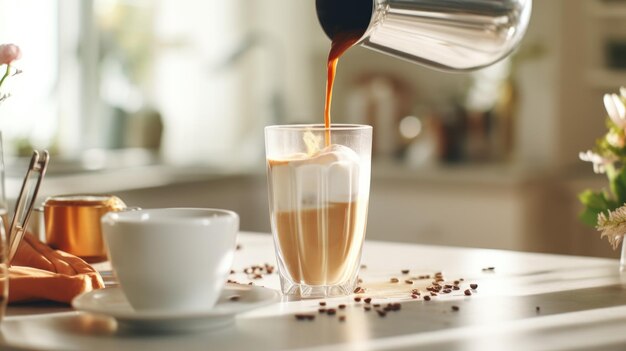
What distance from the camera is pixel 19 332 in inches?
39.2

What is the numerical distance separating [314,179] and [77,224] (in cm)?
42

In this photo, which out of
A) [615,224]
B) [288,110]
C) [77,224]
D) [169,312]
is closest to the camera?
[169,312]

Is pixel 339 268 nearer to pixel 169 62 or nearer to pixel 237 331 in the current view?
pixel 237 331

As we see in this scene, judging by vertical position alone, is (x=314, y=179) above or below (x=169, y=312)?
above

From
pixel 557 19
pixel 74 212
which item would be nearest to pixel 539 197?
pixel 557 19

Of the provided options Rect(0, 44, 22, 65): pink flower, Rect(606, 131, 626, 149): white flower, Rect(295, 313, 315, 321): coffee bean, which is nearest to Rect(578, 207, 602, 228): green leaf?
Rect(606, 131, 626, 149): white flower

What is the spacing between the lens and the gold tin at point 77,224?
1.42 meters

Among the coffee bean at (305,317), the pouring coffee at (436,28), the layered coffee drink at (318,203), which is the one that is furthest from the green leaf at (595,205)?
the coffee bean at (305,317)

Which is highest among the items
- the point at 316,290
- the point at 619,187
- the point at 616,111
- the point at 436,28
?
the point at 436,28

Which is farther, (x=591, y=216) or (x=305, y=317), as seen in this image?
(x=591, y=216)

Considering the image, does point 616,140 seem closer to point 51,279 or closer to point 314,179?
point 314,179

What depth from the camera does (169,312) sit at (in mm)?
970

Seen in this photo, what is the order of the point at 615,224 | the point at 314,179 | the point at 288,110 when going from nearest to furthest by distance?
1. the point at 314,179
2. the point at 615,224
3. the point at 288,110

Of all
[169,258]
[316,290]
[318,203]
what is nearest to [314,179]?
[318,203]
